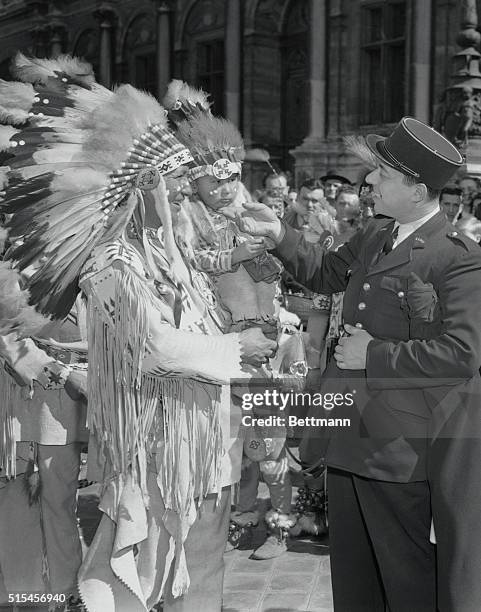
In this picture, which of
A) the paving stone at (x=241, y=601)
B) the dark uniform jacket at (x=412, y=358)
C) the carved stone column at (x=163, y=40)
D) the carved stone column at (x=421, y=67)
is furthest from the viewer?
the carved stone column at (x=163, y=40)

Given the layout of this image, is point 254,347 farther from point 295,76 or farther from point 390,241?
point 295,76

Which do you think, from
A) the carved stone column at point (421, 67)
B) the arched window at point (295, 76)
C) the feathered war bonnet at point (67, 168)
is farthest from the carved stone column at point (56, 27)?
the feathered war bonnet at point (67, 168)

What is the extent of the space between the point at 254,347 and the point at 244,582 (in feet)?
6.46

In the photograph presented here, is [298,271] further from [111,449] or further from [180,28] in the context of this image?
[180,28]

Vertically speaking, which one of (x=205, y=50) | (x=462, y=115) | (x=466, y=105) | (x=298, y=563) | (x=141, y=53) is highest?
(x=141, y=53)

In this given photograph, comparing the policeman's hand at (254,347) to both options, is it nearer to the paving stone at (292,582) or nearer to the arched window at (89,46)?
the paving stone at (292,582)

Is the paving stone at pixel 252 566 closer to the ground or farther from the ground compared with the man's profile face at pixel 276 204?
closer to the ground

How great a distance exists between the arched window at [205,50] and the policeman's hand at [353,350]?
17.2 metres

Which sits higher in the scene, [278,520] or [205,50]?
[205,50]

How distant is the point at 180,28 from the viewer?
65.3 ft

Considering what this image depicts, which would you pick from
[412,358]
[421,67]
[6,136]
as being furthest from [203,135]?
[421,67]

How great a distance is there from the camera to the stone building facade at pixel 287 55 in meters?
14.5

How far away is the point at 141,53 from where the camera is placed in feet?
70.3

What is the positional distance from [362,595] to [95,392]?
3.85 feet
